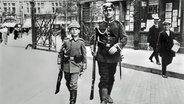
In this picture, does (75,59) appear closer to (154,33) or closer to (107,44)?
(107,44)

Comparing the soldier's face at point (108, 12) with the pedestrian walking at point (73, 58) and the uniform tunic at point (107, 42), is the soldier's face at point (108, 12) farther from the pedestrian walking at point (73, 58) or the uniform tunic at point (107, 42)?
the pedestrian walking at point (73, 58)

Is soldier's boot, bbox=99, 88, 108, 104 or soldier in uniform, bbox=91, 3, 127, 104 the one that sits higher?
soldier in uniform, bbox=91, 3, 127, 104

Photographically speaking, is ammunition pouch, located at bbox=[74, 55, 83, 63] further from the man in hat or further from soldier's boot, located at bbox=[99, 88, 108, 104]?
the man in hat

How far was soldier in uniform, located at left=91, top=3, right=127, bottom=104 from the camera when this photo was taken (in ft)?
14.9

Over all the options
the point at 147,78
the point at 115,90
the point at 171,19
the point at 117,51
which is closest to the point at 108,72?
the point at 117,51

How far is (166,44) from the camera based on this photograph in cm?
687

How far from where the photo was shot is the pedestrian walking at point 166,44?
6791mm

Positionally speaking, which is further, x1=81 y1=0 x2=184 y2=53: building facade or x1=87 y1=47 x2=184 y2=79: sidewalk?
x1=81 y1=0 x2=184 y2=53: building facade

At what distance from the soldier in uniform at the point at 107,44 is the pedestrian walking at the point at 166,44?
Result: 241 centimetres

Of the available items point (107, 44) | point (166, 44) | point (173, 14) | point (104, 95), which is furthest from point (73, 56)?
point (173, 14)

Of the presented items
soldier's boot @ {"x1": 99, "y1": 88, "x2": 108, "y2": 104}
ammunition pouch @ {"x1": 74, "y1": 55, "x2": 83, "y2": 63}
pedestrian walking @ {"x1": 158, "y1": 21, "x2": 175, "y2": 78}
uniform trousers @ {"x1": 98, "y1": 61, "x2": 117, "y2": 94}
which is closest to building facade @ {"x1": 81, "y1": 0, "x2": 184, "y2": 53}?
pedestrian walking @ {"x1": 158, "y1": 21, "x2": 175, "y2": 78}

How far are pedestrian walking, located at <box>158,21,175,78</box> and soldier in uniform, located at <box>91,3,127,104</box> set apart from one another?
241 cm

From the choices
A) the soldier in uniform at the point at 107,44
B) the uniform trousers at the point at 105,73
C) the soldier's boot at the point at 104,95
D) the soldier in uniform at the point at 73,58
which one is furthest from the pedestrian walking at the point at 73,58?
the soldier's boot at the point at 104,95

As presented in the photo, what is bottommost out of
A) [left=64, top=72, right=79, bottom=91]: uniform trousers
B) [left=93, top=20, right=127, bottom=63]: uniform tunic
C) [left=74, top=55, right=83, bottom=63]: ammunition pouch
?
[left=64, top=72, right=79, bottom=91]: uniform trousers
